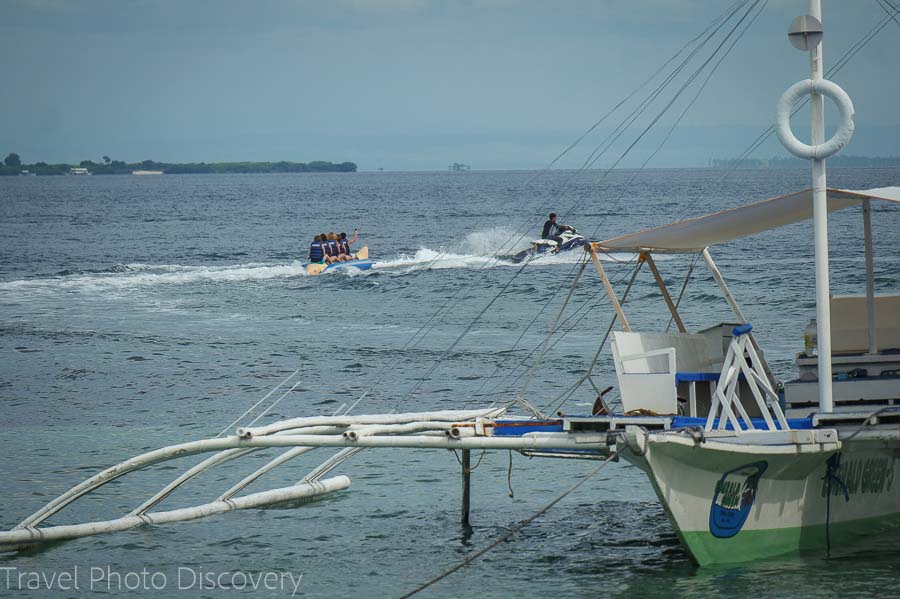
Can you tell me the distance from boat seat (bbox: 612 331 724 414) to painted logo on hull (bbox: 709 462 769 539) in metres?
0.94

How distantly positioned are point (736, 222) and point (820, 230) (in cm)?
161

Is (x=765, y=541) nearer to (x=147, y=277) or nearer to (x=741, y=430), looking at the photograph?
(x=741, y=430)

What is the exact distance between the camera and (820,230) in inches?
455

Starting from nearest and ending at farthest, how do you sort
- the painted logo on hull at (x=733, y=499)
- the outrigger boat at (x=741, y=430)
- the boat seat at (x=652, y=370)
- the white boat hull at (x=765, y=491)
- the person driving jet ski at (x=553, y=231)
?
the white boat hull at (x=765, y=491) < the outrigger boat at (x=741, y=430) < the painted logo on hull at (x=733, y=499) < the boat seat at (x=652, y=370) < the person driving jet ski at (x=553, y=231)

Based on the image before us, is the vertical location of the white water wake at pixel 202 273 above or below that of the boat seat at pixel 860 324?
below

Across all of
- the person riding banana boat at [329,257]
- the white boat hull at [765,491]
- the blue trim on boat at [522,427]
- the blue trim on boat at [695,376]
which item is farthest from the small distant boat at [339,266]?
the white boat hull at [765,491]

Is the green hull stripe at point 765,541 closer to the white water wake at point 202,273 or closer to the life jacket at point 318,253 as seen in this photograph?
the white water wake at point 202,273

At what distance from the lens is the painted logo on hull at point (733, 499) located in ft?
37.0

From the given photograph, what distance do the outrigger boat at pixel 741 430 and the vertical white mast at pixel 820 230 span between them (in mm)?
14

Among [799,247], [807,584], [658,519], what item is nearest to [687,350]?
[658,519]

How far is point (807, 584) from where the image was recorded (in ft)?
36.7

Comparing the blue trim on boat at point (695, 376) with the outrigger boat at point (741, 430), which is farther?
the blue trim on boat at point (695, 376)

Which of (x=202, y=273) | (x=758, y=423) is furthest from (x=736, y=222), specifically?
(x=202, y=273)
